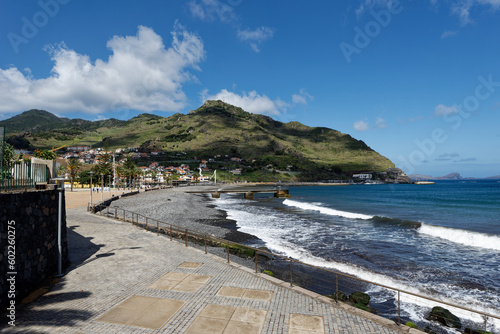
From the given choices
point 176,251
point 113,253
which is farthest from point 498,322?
point 113,253

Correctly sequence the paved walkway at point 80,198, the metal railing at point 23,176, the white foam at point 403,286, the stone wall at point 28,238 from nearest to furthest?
the stone wall at point 28,238 < the metal railing at point 23,176 < the white foam at point 403,286 < the paved walkway at point 80,198

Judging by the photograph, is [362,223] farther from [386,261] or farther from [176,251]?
[176,251]

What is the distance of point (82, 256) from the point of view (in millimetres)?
13594

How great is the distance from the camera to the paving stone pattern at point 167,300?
23.8ft

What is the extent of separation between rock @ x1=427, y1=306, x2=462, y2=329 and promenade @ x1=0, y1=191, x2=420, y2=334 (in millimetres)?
4646

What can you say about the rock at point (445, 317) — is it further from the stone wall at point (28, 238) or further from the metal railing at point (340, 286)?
the stone wall at point (28, 238)

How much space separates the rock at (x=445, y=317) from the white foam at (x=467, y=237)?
1697 centimetres

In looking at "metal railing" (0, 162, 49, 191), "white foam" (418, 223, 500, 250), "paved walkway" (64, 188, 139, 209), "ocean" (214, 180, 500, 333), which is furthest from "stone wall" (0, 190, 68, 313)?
"white foam" (418, 223, 500, 250)

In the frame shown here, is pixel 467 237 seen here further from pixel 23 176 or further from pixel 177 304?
pixel 23 176

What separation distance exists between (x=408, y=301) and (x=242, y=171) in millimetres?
178017

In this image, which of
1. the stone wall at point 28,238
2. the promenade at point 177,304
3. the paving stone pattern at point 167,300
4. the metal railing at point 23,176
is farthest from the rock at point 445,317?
the metal railing at point 23,176

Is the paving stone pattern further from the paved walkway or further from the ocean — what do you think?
the paved walkway

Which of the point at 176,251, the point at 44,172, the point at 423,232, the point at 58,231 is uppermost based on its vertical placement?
the point at 44,172

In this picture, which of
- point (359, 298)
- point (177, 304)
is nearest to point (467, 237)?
point (359, 298)
